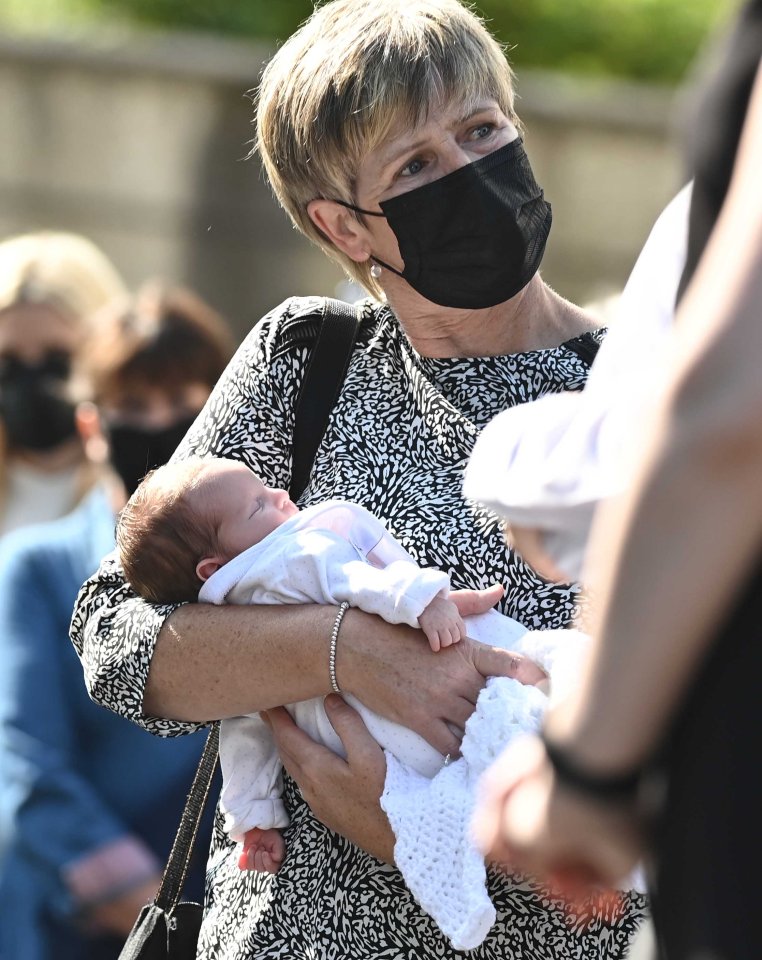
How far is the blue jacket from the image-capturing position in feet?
11.2

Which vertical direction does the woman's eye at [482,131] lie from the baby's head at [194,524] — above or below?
above

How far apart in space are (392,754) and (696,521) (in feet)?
3.91

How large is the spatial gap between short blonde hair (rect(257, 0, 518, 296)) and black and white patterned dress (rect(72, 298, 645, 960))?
303mm

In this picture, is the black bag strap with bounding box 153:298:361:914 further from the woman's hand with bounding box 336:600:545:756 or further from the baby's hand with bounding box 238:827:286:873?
the woman's hand with bounding box 336:600:545:756

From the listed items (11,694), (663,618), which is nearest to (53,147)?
(11,694)

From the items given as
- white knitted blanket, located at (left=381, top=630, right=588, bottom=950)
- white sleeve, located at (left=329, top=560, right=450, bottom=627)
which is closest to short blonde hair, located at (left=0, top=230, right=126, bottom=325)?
white sleeve, located at (left=329, top=560, right=450, bottom=627)

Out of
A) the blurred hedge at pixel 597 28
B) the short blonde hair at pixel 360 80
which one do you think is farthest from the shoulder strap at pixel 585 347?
the blurred hedge at pixel 597 28

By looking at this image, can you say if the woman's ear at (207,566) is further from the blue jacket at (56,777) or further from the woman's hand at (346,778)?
the blue jacket at (56,777)

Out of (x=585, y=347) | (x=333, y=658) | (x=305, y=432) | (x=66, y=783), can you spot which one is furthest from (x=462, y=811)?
(x=66, y=783)

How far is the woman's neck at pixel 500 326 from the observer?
8.65ft

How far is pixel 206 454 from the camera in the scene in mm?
2615

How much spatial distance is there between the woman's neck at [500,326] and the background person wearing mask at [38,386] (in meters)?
2.54

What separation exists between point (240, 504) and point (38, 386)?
2868 mm

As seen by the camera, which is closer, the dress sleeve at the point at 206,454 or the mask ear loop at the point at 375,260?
the dress sleeve at the point at 206,454
